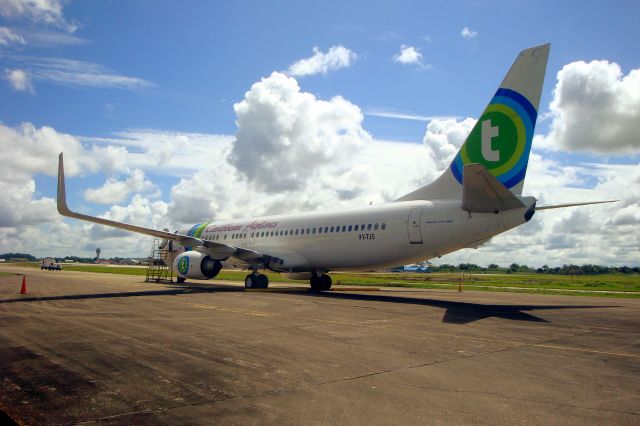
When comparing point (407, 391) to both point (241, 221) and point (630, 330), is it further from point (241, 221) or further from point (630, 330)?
point (241, 221)

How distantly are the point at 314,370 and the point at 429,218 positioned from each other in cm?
1312

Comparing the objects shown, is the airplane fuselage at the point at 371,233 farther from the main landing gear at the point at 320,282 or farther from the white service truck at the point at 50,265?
the white service truck at the point at 50,265

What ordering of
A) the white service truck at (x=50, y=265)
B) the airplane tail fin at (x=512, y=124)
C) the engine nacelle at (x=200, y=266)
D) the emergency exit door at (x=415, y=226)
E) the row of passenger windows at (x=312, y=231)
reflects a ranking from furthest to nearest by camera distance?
the white service truck at (x=50, y=265) < the engine nacelle at (x=200, y=266) < the row of passenger windows at (x=312, y=231) < the emergency exit door at (x=415, y=226) < the airplane tail fin at (x=512, y=124)

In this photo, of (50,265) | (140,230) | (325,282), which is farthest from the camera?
(50,265)

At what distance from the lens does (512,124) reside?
17.8 m

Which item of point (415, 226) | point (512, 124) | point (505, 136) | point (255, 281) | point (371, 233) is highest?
point (512, 124)

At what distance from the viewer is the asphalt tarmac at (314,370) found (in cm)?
519

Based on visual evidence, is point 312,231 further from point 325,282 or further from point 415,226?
point 415,226

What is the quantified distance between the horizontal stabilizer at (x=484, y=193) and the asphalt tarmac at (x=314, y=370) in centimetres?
430

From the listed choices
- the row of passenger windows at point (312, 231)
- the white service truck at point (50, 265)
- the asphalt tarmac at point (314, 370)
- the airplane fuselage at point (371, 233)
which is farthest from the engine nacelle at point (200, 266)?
the white service truck at point (50, 265)

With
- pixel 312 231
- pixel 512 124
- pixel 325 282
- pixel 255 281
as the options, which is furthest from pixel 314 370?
pixel 325 282

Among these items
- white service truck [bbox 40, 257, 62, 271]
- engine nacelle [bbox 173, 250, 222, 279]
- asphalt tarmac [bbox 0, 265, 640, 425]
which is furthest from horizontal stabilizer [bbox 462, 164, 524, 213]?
white service truck [bbox 40, 257, 62, 271]

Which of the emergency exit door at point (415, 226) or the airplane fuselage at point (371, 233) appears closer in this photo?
the airplane fuselage at point (371, 233)

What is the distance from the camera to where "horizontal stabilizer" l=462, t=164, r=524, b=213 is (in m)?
15.2
